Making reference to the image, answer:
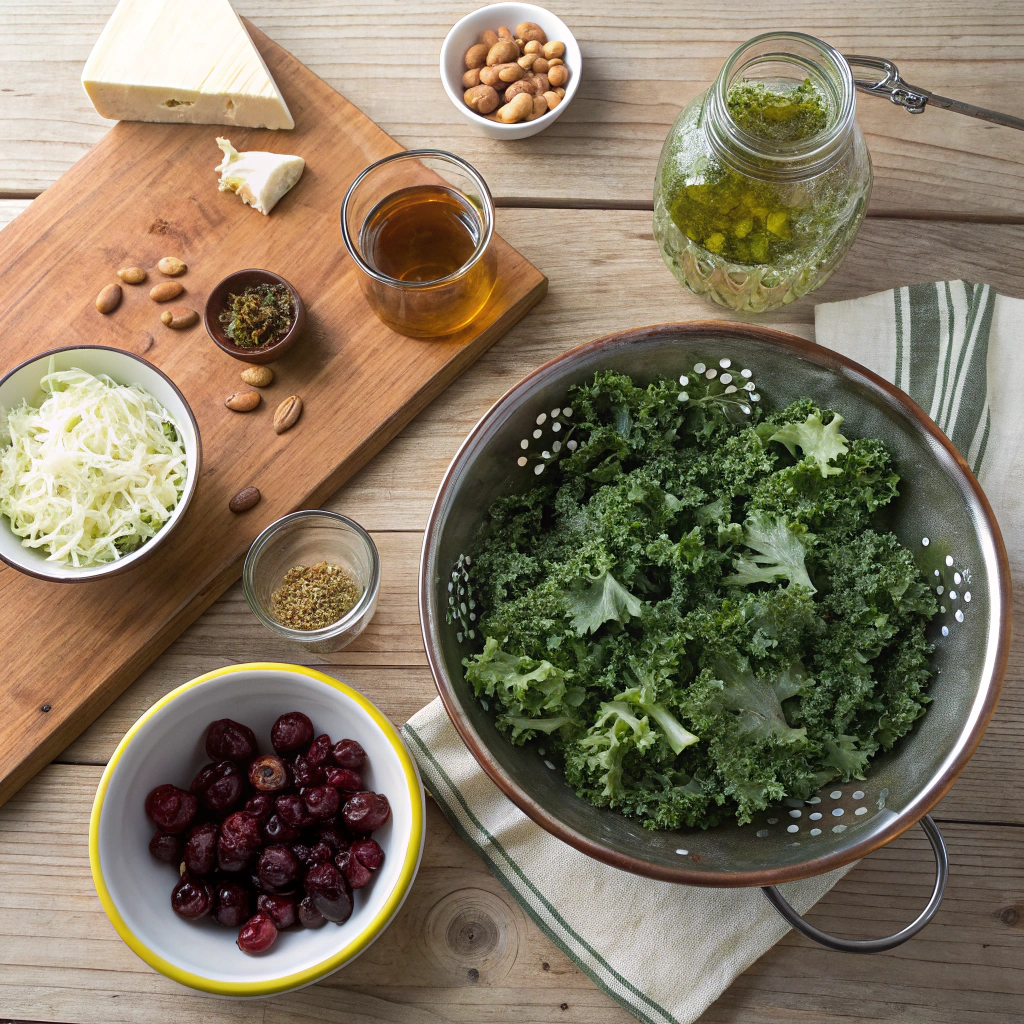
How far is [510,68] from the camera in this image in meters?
1.62

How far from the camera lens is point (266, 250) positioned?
1.63 meters

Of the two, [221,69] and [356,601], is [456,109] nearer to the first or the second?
[221,69]

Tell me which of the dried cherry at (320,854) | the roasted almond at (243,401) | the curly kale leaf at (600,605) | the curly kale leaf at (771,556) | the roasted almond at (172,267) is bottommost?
the dried cherry at (320,854)

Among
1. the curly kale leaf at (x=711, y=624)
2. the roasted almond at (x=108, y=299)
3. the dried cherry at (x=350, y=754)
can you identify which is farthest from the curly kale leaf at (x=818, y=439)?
the roasted almond at (x=108, y=299)

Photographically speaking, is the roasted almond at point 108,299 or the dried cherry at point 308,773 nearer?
the dried cherry at point 308,773

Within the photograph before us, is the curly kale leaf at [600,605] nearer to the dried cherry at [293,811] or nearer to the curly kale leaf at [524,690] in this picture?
the curly kale leaf at [524,690]

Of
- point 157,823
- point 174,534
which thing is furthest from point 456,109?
point 157,823

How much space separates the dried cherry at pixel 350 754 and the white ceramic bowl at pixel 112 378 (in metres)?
0.43

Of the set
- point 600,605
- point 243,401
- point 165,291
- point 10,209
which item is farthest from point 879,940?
point 10,209

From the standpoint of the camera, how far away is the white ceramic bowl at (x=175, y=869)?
1.28 m

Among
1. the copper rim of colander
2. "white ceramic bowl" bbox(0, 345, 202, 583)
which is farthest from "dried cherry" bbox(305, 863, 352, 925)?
"white ceramic bowl" bbox(0, 345, 202, 583)

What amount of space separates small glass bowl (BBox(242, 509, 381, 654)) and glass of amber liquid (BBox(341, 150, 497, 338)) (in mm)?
378

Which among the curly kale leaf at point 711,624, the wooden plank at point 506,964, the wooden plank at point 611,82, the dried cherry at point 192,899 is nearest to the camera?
the curly kale leaf at point 711,624

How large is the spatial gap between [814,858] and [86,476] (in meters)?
1.21
